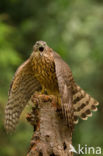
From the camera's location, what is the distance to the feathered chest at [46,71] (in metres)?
7.12

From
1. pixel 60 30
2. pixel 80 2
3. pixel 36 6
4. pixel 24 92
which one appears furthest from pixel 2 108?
pixel 36 6

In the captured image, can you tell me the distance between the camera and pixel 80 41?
9.66 meters

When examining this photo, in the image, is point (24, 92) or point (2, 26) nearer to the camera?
point (24, 92)

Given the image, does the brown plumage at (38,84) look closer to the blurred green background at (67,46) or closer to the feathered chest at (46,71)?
the feathered chest at (46,71)

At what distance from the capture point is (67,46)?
32.1 feet

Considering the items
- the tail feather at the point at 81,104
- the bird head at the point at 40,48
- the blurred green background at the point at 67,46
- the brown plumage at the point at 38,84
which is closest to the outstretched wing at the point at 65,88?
the brown plumage at the point at 38,84

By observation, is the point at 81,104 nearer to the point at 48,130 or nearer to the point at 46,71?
the point at 46,71

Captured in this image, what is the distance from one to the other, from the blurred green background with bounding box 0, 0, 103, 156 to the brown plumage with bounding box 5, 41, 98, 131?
4.04 feet

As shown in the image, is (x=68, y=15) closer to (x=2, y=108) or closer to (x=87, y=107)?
(x=2, y=108)

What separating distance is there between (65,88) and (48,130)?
1.65ft

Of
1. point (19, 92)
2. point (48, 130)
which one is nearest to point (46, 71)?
point (19, 92)

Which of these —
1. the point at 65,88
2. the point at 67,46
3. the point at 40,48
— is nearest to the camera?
the point at 65,88

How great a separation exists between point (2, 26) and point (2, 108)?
5.56 ft

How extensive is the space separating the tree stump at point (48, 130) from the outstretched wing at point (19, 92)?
1.69 feet
